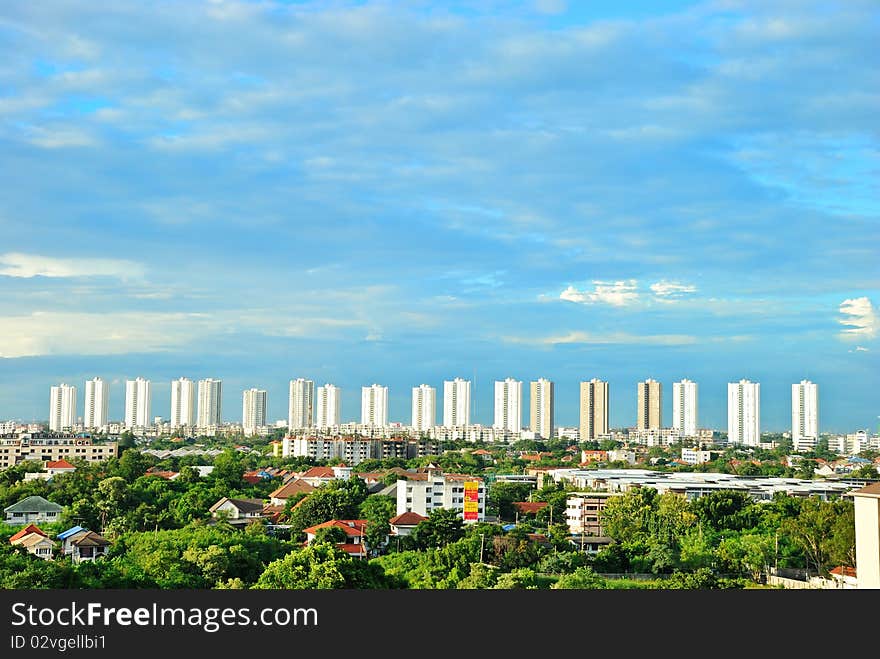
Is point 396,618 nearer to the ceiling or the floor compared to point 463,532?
nearer to the ceiling

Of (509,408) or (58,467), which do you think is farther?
(509,408)

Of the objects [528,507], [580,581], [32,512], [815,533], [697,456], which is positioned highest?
[815,533]

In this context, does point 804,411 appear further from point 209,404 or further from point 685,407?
point 209,404

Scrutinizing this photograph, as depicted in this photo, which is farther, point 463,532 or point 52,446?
point 52,446

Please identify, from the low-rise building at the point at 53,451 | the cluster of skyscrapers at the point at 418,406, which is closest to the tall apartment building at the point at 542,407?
the cluster of skyscrapers at the point at 418,406

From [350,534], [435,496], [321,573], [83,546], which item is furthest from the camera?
[435,496]

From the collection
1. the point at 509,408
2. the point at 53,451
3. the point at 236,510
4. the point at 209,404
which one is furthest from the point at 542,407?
the point at 236,510

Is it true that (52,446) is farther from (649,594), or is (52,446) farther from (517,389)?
(517,389)

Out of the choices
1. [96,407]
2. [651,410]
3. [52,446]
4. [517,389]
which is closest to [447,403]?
[517,389]
